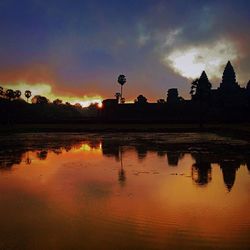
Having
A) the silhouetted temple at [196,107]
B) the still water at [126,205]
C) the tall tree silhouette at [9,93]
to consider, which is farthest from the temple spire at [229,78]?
the still water at [126,205]

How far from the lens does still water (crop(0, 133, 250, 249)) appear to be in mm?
7766

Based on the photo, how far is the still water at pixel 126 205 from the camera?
25.5ft

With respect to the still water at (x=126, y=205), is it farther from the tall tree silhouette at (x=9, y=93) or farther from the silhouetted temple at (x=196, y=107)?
the tall tree silhouette at (x=9, y=93)

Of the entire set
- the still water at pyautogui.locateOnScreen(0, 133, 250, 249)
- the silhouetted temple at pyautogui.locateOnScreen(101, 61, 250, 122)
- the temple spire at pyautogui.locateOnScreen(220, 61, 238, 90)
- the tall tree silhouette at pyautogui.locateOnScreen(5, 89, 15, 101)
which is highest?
the temple spire at pyautogui.locateOnScreen(220, 61, 238, 90)

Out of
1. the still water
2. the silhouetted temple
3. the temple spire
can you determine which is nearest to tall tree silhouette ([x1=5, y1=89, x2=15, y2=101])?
the silhouetted temple

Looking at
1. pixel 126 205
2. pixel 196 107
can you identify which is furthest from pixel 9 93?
pixel 126 205

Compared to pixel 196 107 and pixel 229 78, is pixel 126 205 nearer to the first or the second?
pixel 196 107

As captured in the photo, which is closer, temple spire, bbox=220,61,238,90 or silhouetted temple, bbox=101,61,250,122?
silhouetted temple, bbox=101,61,250,122

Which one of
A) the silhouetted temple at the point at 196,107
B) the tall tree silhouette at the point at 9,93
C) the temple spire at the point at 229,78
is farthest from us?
the tall tree silhouette at the point at 9,93

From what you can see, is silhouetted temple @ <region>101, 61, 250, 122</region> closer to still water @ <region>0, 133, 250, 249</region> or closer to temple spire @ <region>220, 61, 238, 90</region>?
temple spire @ <region>220, 61, 238, 90</region>

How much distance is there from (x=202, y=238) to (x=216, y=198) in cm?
386

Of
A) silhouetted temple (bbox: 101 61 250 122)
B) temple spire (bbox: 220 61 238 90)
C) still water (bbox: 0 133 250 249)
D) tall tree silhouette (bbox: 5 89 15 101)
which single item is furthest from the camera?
tall tree silhouette (bbox: 5 89 15 101)

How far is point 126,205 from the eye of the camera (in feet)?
34.9

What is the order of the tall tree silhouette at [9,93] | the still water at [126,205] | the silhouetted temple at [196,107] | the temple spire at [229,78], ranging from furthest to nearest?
the tall tree silhouette at [9,93], the temple spire at [229,78], the silhouetted temple at [196,107], the still water at [126,205]
